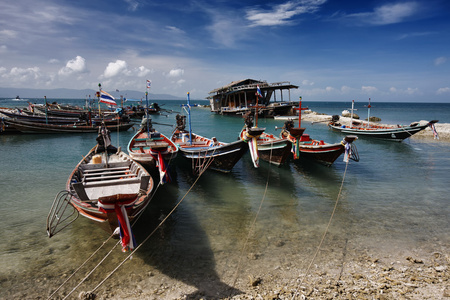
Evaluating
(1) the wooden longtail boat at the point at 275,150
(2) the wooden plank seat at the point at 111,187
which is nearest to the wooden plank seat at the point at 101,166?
(2) the wooden plank seat at the point at 111,187

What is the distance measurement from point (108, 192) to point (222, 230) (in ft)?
13.9

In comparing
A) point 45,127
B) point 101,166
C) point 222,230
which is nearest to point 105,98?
point 101,166

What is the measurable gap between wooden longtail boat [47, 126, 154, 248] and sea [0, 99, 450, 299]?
1049mm

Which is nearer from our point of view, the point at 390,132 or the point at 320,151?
the point at 320,151

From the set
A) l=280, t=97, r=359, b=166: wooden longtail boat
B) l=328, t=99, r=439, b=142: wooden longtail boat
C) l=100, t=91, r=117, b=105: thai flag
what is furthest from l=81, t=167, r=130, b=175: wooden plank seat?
l=328, t=99, r=439, b=142: wooden longtail boat

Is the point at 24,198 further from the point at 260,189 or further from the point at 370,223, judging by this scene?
the point at 370,223

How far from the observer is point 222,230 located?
887 cm

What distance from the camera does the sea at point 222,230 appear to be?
6.37 metres

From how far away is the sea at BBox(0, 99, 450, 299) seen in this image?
637 cm

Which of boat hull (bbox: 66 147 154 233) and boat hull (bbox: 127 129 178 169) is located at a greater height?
boat hull (bbox: 127 129 178 169)

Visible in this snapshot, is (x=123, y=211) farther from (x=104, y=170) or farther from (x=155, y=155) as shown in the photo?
(x=104, y=170)

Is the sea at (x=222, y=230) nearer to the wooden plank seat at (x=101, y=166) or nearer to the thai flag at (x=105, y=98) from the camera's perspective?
the wooden plank seat at (x=101, y=166)

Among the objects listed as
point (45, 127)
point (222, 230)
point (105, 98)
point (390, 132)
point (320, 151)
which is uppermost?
point (105, 98)

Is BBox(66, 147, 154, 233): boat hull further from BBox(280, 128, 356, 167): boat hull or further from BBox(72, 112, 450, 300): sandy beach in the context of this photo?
BBox(280, 128, 356, 167): boat hull
